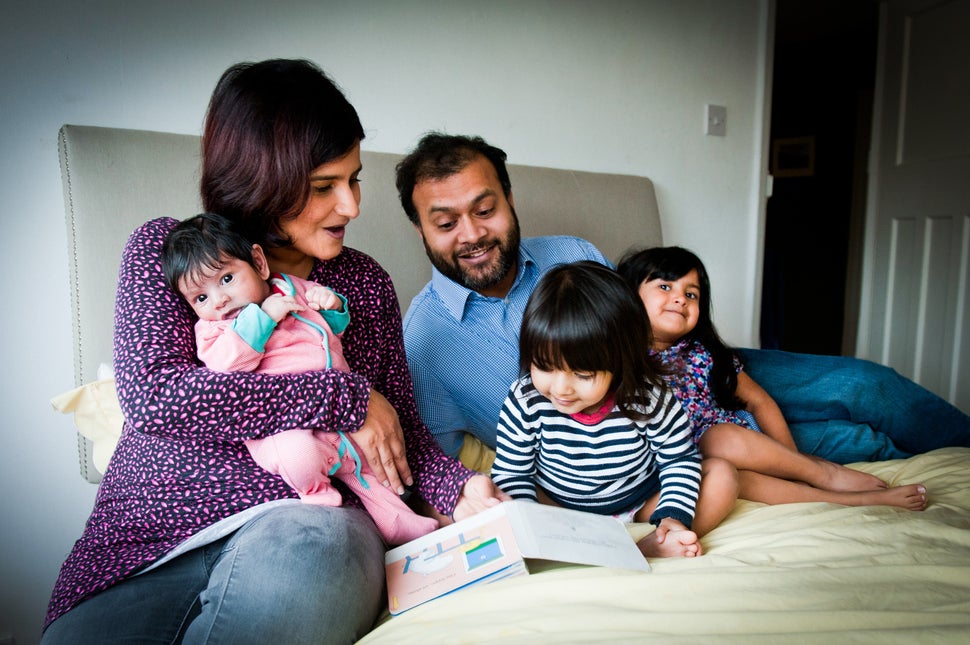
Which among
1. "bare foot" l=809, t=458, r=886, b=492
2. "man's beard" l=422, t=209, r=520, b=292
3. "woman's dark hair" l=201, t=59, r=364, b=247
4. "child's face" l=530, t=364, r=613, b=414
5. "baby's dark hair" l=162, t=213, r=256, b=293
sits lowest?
"bare foot" l=809, t=458, r=886, b=492

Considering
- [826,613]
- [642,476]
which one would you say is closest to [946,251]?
[642,476]

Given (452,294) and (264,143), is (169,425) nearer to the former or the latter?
(264,143)

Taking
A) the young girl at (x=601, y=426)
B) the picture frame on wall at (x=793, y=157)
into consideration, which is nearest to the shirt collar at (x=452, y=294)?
the young girl at (x=601, y=426)

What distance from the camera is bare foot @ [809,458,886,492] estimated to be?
4.78ft

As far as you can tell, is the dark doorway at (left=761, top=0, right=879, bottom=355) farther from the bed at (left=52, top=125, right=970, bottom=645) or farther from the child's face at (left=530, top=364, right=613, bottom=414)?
the child's face at (left=530, top=364, right=613, bottom=414)

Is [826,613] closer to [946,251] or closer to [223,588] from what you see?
[223,588]

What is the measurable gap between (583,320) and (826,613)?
0.54 meters

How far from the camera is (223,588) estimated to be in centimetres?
85

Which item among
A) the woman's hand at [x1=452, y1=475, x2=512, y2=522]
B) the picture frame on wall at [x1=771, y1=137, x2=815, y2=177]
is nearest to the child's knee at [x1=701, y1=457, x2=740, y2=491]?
the woman's hand at [x1=452, y1=475, x2=512, y2=522]

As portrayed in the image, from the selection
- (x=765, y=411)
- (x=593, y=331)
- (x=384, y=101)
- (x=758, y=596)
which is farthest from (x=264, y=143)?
(x=765, y=411)

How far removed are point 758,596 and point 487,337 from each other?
86 centimetres

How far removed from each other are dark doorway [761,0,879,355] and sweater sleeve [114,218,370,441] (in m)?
3.94

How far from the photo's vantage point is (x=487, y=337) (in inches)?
61.8

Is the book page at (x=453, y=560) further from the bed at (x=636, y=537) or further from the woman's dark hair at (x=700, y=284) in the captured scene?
the woman's dark hair at (x=700, y=284)
